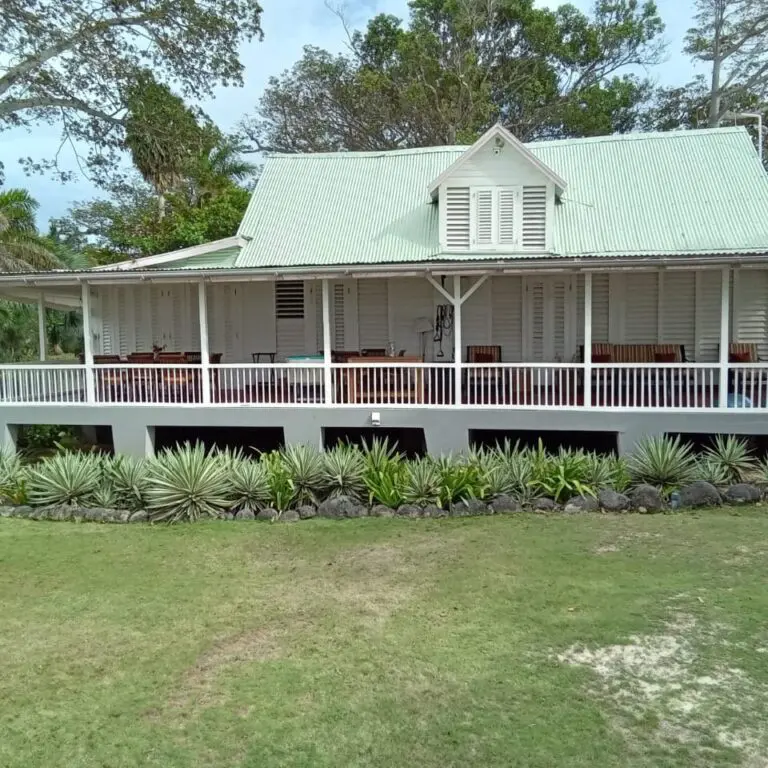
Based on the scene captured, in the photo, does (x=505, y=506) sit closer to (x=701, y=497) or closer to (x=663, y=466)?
(x=663, y=466)

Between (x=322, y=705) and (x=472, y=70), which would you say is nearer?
(x=322, y=705)

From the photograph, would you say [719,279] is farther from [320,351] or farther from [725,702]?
[725,702]

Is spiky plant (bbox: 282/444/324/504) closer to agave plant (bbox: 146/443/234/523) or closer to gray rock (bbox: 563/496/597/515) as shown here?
agave plant (bbox: 146/443/234/523)

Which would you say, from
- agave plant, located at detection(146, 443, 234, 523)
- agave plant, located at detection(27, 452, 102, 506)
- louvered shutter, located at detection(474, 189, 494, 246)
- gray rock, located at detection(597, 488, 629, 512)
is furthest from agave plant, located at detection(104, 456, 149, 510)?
louvered shutter, located at detection(474, 189, 494, 246)

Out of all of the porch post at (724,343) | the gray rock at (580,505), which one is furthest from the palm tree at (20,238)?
the porch post at (724,343)

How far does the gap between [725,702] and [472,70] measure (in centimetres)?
2855

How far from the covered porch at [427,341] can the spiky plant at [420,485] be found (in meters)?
1.76

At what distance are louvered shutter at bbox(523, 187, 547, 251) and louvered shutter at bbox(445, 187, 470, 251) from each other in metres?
1.18

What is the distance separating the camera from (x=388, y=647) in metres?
5.09

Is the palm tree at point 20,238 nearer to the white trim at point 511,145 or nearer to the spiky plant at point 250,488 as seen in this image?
the white trim at point 511,145

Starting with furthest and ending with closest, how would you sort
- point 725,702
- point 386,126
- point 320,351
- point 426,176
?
point 386,126 → point 426,176 → point 320,351 → point 725,702

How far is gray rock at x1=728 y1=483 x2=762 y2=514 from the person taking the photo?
9.06 metres

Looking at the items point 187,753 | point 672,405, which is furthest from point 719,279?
point 187,753

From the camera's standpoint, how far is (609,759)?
3619mm
